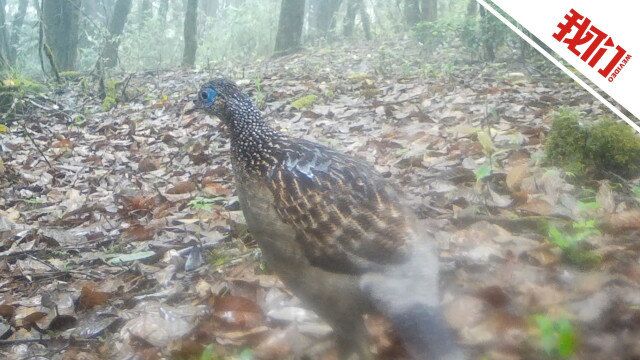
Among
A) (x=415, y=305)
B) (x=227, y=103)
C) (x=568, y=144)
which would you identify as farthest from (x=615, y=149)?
(x=227, y=103)

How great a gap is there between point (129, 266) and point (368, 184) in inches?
58.5

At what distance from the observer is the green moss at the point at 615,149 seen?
2.97 metres

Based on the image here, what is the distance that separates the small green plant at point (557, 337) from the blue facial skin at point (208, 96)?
5.16 feet

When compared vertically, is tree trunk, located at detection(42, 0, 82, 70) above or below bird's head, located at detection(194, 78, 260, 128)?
below

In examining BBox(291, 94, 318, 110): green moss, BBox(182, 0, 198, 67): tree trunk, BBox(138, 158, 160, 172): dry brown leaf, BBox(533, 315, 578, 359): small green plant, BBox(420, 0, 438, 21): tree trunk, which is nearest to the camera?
BBox(533, 315, 578, 359): small green plant

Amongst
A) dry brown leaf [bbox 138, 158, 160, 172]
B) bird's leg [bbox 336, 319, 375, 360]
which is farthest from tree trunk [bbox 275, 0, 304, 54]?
bird's leg [bbox 336, 319, 375, 360]

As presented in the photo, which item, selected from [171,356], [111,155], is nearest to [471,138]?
[171,356]

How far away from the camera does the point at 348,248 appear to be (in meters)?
2.01

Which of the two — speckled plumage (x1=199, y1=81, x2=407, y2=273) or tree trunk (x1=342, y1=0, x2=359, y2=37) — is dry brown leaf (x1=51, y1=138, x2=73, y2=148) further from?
tree trunk (x1=342, y1=0, x2=359, y2=37)

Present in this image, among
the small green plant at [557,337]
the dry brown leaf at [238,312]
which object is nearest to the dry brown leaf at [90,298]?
the dry brown leaf at [238,312]

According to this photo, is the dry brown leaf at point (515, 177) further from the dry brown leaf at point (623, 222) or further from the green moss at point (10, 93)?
the green moss at point (10, 93)

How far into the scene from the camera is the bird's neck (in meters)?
2.33

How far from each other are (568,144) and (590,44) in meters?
0.89

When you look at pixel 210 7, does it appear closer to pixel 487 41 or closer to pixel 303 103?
pixel 487 41
